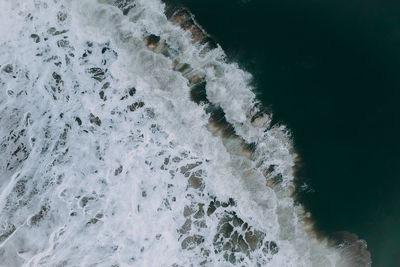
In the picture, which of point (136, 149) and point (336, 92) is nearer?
point (136, 149)

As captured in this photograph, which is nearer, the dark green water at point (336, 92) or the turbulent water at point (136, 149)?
the turbulent water at point (136, 149)

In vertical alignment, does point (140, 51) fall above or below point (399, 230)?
below

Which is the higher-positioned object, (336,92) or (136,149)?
(336,92)

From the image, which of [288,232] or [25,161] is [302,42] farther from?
[25,161]

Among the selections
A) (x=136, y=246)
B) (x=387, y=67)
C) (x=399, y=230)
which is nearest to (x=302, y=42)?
(x=387, y=67)

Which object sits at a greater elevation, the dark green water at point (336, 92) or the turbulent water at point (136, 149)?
the dark green water at point (336, 92)

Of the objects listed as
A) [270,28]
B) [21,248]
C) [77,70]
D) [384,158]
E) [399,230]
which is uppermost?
[270,28]

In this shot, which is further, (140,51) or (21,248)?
(140,51)
